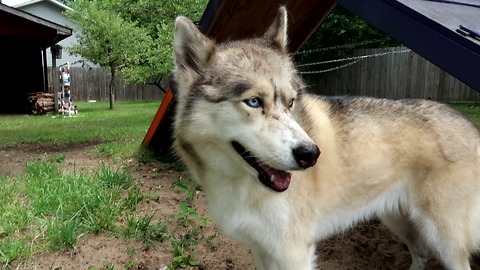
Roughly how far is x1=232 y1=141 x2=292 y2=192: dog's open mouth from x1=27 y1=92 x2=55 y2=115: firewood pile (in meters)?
13.2

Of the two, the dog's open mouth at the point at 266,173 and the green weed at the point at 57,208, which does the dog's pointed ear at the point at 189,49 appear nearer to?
the dog's open mouth at the point at 266,173

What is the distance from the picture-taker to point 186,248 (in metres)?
3.10

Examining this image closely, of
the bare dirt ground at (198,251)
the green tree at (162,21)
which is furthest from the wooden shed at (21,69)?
the bare dirt ground at (198,251)

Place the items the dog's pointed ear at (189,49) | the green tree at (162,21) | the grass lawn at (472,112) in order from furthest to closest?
the green tree at (162,21) → the grass lawn at (472,112) → the dog's pointed ear at (189,49)

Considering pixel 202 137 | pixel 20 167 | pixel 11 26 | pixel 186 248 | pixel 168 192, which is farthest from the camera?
pixel 11 26

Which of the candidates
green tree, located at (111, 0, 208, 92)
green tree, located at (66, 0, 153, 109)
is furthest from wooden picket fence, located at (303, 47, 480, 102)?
green tree, located at (66, 0, 153, 109)

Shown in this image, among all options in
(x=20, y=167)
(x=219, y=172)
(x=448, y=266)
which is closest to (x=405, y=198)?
(x=448, y=266)

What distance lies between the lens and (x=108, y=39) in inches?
612

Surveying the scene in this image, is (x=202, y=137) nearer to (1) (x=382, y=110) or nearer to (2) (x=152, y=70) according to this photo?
(1) (x=382, y=110)

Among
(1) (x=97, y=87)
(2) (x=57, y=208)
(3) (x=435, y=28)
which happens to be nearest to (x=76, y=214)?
(2) (x=57, y=208)

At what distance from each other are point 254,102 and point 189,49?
0.50 m

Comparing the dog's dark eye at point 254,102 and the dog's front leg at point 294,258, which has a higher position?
the dog's dark eye at point 254,102

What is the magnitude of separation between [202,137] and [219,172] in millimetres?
223

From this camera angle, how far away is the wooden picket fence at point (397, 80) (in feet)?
43.2
